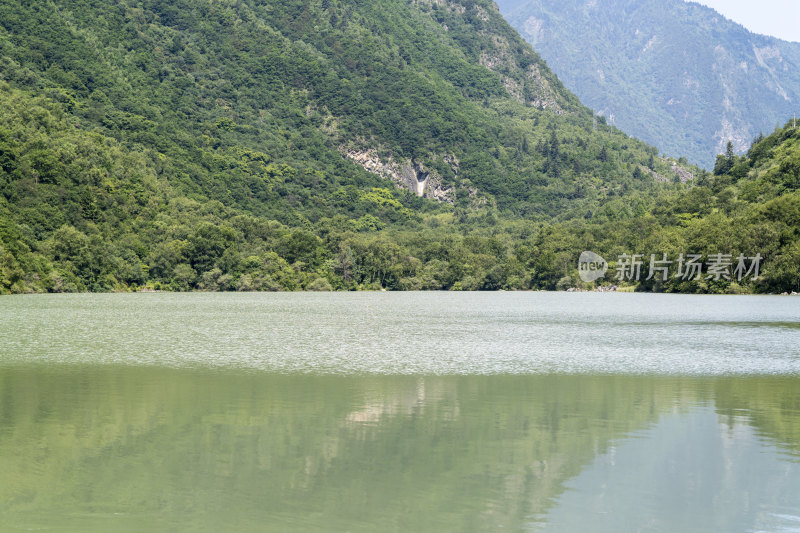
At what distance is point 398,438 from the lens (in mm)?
20000

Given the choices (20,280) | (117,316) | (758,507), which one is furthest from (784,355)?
(20,280)

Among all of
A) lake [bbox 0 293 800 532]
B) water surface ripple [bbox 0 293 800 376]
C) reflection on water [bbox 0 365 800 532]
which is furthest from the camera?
water surface ripple [bbox 0 293 800 376]

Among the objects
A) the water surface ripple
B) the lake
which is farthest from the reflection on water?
the water surface ripple

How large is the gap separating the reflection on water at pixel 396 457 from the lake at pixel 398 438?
0.20 ft

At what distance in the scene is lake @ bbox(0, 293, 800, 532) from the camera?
14.4 m

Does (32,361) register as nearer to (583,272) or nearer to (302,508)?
(302,508)

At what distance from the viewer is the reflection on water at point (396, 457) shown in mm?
14195

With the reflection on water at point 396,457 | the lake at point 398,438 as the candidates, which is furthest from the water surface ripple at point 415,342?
the reflection on water at point 396,457

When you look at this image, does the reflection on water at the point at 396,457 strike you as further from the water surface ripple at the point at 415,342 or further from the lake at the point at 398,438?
the water surface ripple at the point at 415,342

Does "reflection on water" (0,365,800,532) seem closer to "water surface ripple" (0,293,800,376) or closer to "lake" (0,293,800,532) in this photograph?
"lake" (0,293,800,532)

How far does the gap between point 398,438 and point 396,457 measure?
1954 mm

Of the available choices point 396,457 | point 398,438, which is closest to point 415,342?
point 398,438

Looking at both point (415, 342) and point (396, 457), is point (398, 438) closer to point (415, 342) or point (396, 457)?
point (396, 457)

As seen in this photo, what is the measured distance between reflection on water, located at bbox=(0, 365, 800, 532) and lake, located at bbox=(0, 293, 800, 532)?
2.3 inches
